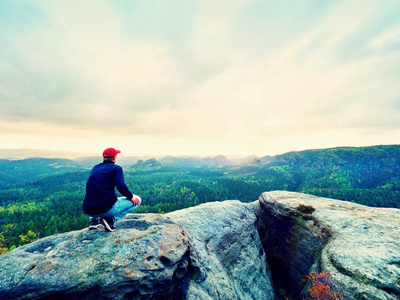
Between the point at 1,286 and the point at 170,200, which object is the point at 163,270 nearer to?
the point at 1,286

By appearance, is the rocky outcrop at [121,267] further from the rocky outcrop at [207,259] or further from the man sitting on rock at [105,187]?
the man sitting on rock at [105,187]

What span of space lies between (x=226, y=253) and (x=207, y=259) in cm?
373

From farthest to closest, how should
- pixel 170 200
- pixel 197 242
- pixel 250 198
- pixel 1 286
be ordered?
pixel 250 198
pixel 170 200
pixel 197 242
pixel 1 286

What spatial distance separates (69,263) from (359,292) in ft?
54.9

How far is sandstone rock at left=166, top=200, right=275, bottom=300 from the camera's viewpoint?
13.8 metres

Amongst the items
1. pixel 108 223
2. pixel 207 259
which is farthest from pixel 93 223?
pixel 207 259

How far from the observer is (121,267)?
10172mm

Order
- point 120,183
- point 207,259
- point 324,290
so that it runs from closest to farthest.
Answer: point 120,183, point 324,290, point 207,259

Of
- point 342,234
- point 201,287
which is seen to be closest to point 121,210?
point 201,287

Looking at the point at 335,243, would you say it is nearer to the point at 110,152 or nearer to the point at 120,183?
the point at 120,183

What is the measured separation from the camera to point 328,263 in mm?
12906

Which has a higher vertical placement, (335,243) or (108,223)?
(108,223)

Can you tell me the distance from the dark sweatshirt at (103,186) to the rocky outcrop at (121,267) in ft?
9.83

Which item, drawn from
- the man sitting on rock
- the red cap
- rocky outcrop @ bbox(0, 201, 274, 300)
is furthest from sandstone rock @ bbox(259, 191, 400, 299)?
the red cap
